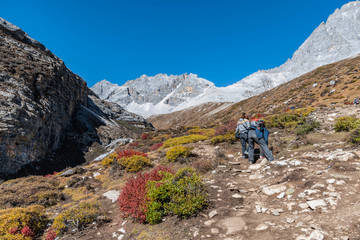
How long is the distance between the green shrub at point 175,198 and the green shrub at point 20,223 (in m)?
3.46

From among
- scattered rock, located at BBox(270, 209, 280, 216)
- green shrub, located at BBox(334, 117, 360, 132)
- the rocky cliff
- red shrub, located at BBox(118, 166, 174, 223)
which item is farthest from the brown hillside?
the rocky cliff

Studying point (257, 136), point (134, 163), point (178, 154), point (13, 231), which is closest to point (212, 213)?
point (257, 136)

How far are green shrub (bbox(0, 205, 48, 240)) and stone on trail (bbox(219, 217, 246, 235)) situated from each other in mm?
5145

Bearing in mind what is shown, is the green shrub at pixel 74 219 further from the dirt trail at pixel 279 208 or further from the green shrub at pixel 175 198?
the green shrub at pixel 175 198

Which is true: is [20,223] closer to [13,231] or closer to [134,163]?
[13,231]

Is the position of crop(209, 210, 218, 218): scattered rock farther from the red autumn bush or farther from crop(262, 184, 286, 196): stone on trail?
the red autumn bush

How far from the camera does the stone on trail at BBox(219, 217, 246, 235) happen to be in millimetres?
3257

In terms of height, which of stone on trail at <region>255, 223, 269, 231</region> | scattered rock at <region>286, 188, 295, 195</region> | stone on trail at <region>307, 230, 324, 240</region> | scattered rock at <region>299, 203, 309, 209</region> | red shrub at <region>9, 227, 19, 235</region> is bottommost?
stone on trail at <region>255, 223, 269, 231</region>

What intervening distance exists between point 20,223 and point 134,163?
503 centimetres

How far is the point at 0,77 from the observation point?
16.3m

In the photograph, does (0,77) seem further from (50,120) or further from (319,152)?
(319,152)

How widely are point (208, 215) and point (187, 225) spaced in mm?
554

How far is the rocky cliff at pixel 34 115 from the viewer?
47.5 ft

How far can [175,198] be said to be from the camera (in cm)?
427
